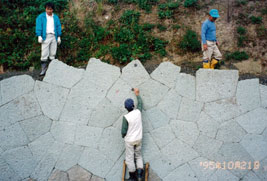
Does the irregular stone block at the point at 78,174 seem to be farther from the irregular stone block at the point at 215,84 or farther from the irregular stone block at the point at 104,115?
the irregular stone block at the point at 215,84

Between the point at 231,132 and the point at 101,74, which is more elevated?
the point at 101,74

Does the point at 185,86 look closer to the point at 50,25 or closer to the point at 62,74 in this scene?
the point at 62,74

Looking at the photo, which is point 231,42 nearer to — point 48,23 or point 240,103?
point 240,103

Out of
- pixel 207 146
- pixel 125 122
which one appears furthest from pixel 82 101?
pixel 207 146

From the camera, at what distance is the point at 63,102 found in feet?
17.7

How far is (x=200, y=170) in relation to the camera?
5281 millimetres

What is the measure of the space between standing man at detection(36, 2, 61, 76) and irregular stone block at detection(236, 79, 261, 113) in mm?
4169

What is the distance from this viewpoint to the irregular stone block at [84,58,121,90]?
5457 millimetres

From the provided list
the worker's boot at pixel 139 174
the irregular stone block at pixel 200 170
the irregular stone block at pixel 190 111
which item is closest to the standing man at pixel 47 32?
the worker's boot at pixel 139 174

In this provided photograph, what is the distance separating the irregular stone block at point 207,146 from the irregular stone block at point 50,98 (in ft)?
9.88

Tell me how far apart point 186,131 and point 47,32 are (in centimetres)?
372

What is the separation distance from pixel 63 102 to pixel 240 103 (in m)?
3.79

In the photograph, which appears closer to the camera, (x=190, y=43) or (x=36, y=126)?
(x=36, y=126)

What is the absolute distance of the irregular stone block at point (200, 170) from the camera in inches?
207
